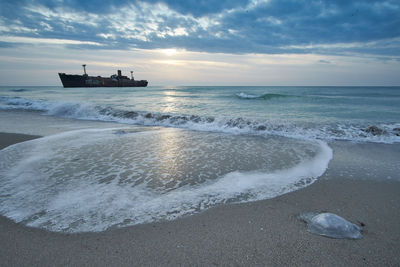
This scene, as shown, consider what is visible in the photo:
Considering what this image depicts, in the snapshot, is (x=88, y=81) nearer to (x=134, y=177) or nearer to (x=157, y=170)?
(x=157, y=170)

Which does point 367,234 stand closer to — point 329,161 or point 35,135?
point 329,161

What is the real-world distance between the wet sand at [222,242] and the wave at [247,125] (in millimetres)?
5845

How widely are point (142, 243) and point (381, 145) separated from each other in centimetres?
816

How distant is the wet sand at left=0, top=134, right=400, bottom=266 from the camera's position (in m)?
1.95

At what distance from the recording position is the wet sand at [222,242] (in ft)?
6.40

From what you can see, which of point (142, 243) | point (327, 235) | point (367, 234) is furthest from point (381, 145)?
point (142, 243)

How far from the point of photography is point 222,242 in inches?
86.3

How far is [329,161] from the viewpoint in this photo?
16.4ft

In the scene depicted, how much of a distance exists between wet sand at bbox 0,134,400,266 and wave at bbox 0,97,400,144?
585 cm

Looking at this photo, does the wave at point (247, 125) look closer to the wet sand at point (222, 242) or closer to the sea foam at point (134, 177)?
the sea foam at point (134, 177)

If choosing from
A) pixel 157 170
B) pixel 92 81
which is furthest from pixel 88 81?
pixel 157 170

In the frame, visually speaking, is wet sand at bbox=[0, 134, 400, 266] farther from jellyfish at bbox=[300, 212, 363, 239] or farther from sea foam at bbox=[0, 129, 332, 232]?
sea foam at bbox=[0, 129, 332, 232]

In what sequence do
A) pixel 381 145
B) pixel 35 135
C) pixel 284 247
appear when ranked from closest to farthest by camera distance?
1. pixel 284 247
2. pixel 381 145
3. pixel 35 135

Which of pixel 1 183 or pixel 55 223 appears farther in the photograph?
pixel 1 183
